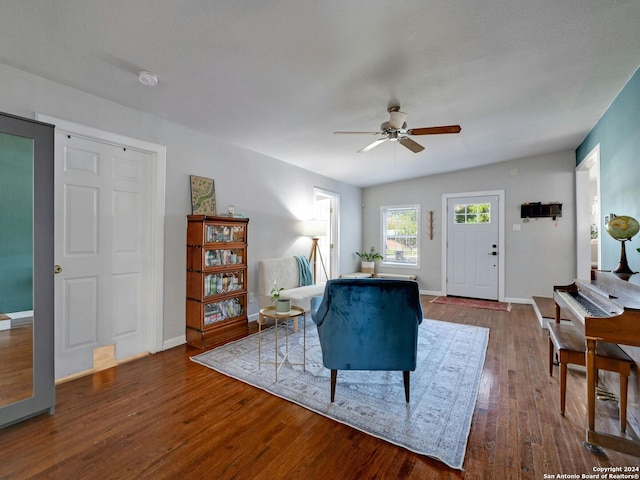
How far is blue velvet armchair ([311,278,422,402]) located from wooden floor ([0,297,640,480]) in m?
0.47

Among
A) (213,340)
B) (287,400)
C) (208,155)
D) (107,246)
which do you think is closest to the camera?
(287,400)

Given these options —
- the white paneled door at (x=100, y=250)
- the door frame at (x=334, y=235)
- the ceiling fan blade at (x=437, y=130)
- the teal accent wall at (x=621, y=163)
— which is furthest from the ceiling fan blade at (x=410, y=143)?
the door frame at (x=334, y=235)

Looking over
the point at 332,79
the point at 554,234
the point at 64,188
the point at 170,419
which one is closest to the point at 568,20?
the point at 332,79

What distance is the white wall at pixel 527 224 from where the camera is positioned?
5262 mm

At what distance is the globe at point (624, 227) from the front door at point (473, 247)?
146 inches

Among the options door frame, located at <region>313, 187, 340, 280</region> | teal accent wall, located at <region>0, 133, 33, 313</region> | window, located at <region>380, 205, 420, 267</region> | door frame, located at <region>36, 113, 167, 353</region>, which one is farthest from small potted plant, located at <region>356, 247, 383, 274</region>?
teal accent wall, located at <region>0, 133, 33, 313</region>

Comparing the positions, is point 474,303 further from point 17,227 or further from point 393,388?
point 17,227

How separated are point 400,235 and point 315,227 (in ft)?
9.19

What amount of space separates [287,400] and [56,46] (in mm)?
2983

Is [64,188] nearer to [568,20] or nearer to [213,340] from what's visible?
[213,340]

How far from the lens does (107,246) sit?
284cm

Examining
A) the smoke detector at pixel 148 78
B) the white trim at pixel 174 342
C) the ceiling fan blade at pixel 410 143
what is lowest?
the white trim at pixel 174 342

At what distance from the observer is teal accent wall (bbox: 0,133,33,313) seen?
1.92 meters

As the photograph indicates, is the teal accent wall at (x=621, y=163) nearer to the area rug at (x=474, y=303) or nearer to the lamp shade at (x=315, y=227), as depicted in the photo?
the area rug at (x=474, y=303)
